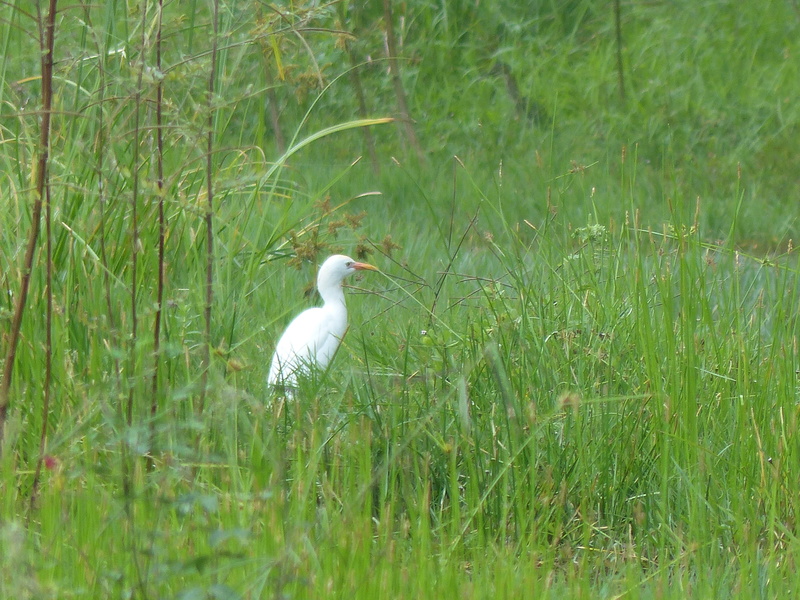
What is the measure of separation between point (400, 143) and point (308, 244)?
4.65m

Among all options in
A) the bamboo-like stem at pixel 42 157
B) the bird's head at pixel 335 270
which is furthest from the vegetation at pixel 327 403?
the bird's head at pixel 335 270

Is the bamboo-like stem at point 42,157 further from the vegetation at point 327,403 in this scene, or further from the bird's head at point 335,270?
the bird's head at point 335,270

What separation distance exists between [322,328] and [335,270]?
0.45 meters

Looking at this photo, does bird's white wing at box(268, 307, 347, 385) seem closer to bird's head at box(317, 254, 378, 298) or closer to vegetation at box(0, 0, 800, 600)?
vegetation at box(0, 0, 800, 600)

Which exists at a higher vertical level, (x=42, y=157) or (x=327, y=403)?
(x=42, y=157)

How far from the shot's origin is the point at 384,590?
1844 millimetres

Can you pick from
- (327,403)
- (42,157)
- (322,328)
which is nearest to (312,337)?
(322,328)

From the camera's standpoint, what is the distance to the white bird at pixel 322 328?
328 centimetres

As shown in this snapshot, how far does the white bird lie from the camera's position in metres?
3.28

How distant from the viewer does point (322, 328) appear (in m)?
3.68

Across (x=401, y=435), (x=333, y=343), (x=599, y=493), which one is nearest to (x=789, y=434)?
(x=599, y=493)

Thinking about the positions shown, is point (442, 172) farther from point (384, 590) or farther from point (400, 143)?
point (384, 590)

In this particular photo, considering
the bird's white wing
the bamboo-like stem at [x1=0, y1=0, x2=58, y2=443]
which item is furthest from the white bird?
the bamboo-like stem at [x1=0, y1=0, x2=58, y2=443]

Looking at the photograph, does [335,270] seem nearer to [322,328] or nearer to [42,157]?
[322,328]
